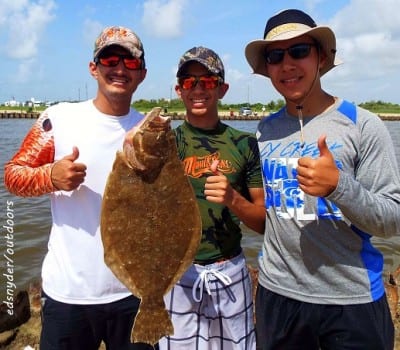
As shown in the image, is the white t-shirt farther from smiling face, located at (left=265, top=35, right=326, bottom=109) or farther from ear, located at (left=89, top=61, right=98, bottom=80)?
smiling face, located at (left=265, top=35, right=326, bottom=109)

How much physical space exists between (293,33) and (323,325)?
2.16m

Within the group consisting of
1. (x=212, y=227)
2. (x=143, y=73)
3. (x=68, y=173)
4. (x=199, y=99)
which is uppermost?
(x=143, y=73)

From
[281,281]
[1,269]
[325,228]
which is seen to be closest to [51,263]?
[281,281]

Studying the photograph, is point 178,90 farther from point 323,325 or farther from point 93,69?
point 323,325

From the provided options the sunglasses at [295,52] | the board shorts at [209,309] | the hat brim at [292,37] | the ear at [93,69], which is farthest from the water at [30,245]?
the sunglasses at [295,52]

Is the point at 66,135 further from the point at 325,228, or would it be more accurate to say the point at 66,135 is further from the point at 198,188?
the point at 325,228

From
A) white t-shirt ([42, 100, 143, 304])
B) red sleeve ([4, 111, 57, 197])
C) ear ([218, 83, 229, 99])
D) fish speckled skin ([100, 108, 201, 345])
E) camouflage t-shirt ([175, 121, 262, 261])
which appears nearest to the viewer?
fish speckled skin ([100, 108, 201, 345])

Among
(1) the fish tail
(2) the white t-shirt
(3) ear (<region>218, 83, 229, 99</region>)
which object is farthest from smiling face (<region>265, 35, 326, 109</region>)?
(1) the fish tail

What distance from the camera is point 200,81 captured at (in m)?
3.76

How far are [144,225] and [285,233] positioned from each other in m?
1.07

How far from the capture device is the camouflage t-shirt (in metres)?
3.69

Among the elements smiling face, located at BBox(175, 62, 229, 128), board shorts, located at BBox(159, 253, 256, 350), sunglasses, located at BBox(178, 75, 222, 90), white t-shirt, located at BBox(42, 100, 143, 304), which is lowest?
board shorts, located at BBox(159, 253, 256, 350)

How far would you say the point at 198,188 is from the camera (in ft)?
12.2

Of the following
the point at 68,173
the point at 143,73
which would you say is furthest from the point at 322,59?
the point at 68,173
